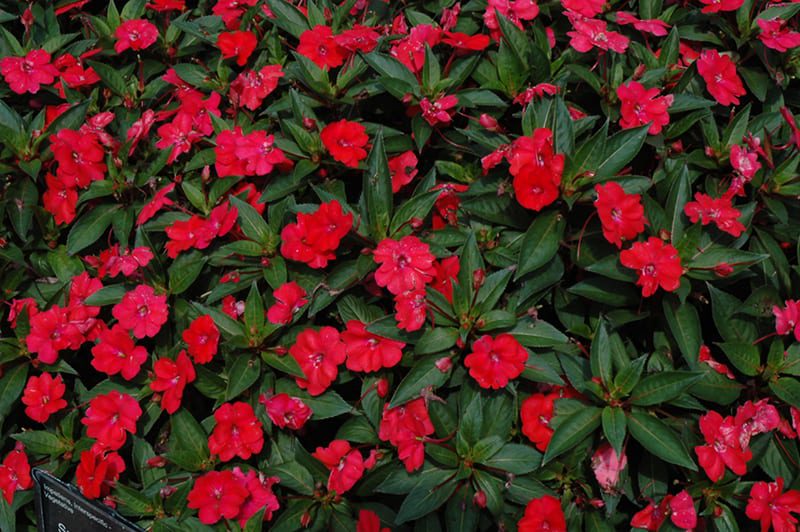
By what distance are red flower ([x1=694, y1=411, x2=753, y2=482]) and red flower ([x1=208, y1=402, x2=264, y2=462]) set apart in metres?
1.11

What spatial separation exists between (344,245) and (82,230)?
88cm

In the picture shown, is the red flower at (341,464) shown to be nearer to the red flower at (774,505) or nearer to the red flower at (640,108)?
the red flower at (774,505)

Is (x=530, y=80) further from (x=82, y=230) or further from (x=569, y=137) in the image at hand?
(x=82, y=230)

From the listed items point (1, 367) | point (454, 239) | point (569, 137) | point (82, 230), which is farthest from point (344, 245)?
point (1, 367)

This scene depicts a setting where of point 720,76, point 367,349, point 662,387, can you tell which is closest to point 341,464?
point 367,349

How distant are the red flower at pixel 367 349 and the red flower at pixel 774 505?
3.03 feet

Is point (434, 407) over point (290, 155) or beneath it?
beneath

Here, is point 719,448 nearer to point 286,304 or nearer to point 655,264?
point 655,264

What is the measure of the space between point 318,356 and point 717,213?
1088mm

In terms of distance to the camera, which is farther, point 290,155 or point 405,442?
point 290,155

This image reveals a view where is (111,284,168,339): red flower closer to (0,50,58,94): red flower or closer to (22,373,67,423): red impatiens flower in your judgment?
(22,373,67,423): red impatiens flower

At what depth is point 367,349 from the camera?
220 cm

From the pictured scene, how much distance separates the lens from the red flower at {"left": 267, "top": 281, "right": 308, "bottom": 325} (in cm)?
225

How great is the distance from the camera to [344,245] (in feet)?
7.68
